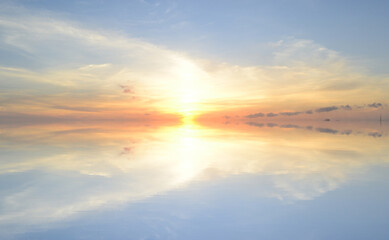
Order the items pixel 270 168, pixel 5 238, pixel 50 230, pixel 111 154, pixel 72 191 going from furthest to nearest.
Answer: pixel 111 154 < pixel 270 168 < pixel 72 191 < pixel 50 230 < pixel 5 238

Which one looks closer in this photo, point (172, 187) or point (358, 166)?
point (172, 187)

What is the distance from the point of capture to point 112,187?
13164 mm

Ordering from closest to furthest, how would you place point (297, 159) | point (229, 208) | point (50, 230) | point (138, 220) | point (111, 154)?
1. point (50, 230)
2. point (138, 220)
3. point (229, 208)
4. point (297, 159)
5. point (111, 154)

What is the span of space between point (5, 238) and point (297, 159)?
1777 cm

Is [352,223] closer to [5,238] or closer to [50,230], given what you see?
[50,230]

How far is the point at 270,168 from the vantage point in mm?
17344

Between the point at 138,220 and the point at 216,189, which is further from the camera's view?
the point at 216,189

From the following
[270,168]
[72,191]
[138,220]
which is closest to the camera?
[138,220]

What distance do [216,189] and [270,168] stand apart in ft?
19.6

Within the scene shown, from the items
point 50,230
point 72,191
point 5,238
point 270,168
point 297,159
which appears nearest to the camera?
point 5,238

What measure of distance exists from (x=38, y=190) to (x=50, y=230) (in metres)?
4.83

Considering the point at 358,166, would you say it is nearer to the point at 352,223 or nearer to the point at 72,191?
→ the point at 352,223

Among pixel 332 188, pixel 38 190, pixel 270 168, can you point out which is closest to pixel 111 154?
pixel 38 190

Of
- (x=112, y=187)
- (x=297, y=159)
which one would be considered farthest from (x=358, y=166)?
(x=112, y=187)
